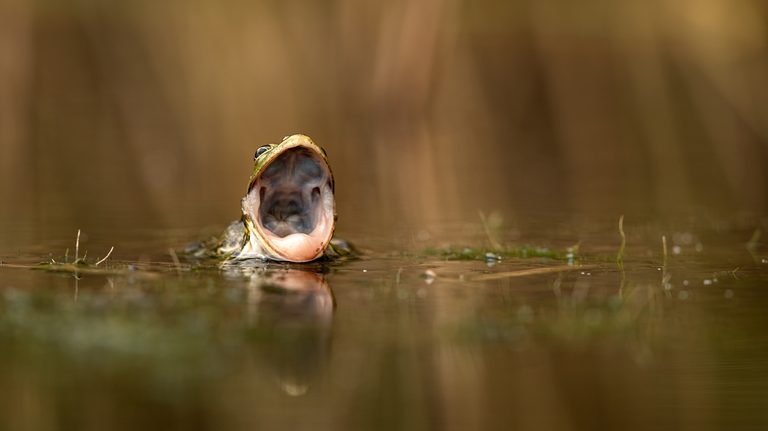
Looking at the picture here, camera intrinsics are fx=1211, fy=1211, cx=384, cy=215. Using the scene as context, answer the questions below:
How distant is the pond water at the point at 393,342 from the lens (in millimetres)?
4016

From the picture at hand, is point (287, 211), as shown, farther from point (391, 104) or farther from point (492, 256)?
point (391, 104)

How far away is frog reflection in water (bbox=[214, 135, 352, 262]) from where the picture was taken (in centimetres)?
728

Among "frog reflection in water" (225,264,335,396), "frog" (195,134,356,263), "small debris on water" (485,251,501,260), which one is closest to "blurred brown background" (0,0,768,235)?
"frog" (195,134,356,263)

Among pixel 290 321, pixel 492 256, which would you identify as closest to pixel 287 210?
pixel 492 256

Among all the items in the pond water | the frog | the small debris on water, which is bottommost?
the pond water

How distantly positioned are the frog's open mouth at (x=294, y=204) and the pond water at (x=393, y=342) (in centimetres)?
17

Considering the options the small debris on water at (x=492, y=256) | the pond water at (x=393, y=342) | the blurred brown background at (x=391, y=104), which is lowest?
the pond water at (x=393, y=342)

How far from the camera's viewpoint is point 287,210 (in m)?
7.68

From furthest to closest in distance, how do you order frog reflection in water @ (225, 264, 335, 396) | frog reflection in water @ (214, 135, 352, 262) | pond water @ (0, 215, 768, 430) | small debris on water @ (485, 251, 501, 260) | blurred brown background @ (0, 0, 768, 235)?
blurred brown background @ (0, 0, 768, 235), small debris on water @ (485, 251, 501, 260), frog reflection in water @ (214, 135, 352, 262), frog reflection in water @ (225, 264, 335, 396), pond water @ (0, 215, 768, 430)

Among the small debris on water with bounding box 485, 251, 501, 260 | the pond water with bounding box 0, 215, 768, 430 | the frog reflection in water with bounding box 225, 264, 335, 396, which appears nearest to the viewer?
the pond water with bounding box 0, 215, 768, 430

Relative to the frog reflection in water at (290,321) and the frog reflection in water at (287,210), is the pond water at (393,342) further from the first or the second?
the frog reflection in water at (287,210)

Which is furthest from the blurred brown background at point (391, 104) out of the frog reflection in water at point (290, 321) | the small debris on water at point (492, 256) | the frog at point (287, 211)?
the frog reflection in water at point (290, 321)

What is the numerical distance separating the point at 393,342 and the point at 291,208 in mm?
2835

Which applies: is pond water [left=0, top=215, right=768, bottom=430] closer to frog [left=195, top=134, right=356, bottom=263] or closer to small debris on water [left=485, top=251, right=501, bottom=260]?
small debris on water [left=485, top=251, right=501, bottom=260]
